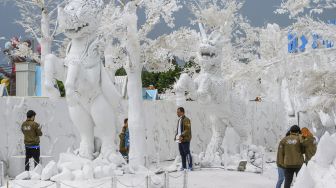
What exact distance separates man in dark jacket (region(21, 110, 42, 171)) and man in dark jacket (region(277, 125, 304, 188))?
445 centimetres

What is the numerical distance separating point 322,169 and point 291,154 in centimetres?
298

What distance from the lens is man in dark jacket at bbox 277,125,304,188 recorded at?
8562 millimetres

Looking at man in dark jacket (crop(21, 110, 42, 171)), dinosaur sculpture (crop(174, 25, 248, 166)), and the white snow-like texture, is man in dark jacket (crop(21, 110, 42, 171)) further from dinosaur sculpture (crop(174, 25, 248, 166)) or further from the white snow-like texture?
the white snow-like texture

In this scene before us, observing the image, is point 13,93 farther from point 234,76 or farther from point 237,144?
point 234,76

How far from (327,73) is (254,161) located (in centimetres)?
620

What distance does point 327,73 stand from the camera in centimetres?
709

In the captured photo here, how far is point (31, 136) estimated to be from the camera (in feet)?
34.4

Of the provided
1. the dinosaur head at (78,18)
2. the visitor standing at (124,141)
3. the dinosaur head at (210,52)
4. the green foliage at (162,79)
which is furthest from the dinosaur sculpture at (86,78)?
the green foliage at (162,79)

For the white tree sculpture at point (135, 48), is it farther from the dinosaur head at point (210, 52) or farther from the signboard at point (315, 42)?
the signboard at point (315, 42)

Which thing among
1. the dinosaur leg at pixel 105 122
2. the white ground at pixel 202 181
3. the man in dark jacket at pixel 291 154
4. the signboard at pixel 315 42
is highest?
the signboard at pixel 315 42

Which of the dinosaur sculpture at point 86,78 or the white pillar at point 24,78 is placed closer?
the dinosaur sculpture at point 86,78

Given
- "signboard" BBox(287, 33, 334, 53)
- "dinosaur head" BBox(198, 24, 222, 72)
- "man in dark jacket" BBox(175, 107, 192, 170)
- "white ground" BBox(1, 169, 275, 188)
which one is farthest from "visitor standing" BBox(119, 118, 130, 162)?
"signboard" BBox(287, 33, 334, 53)

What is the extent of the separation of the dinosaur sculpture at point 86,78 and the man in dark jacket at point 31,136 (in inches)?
56.5

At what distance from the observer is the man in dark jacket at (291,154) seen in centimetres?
856
